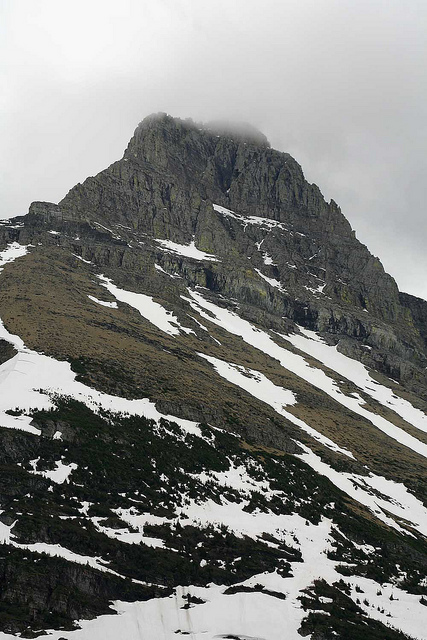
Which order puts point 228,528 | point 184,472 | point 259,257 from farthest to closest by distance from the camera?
point 259,257, point 184,472, point 228,528

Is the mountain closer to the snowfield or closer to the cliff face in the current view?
the snowfield

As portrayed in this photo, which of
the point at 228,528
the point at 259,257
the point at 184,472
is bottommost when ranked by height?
the point at 184,472

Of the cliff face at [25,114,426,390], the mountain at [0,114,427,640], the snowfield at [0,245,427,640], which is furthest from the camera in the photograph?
the cliff face at [25,114,426,390]

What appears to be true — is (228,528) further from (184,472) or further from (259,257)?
(259,257)

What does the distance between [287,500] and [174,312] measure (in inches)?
2817

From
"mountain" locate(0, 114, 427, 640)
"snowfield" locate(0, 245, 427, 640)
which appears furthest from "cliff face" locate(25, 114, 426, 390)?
"snowfield" locate(0, 245, 427, 640)

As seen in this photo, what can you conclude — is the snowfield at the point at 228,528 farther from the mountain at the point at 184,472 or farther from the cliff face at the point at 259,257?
the cliff face at the point at 259,257

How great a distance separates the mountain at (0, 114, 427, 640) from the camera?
720 inches

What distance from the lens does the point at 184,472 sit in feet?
112

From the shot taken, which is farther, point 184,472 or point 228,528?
point 184,472

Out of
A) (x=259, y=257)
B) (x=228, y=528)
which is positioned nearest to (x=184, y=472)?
(x=228, y=528)

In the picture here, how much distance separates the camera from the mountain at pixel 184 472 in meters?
18.3

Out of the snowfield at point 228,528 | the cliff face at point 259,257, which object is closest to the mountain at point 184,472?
the snowfield at point 228,528

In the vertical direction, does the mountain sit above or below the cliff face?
below
